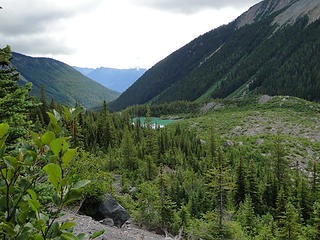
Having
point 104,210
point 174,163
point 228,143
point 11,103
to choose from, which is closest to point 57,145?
point 11,103

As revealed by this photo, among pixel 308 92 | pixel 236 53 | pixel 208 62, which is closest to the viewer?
pixel 308 92

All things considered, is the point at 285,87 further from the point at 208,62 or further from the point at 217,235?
the point at 217,235

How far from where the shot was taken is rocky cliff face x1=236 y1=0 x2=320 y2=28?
430ft

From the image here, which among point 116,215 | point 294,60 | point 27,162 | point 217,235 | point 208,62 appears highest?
point 208,62

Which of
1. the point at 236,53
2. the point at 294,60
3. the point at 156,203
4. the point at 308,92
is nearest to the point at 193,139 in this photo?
the point at 156,203

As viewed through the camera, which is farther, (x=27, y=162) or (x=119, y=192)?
(x=119, y=192)

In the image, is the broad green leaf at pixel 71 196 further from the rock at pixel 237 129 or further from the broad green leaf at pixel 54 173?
the rock at pixel 237 129

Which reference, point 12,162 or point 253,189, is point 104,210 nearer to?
point 12,162

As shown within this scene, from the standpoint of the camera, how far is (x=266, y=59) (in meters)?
139

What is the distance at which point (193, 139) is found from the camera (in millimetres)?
44844

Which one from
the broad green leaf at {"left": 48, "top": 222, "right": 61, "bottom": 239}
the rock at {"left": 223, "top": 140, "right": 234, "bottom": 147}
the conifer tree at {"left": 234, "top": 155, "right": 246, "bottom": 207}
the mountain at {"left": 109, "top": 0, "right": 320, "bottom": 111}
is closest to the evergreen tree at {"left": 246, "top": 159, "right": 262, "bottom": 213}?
the conifer tree at {"left": 234, "top": 155, "right": 246, "bottom": 207}

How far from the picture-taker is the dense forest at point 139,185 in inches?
39.8

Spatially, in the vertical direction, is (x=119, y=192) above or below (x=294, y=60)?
below

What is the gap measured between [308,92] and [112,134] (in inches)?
3587
